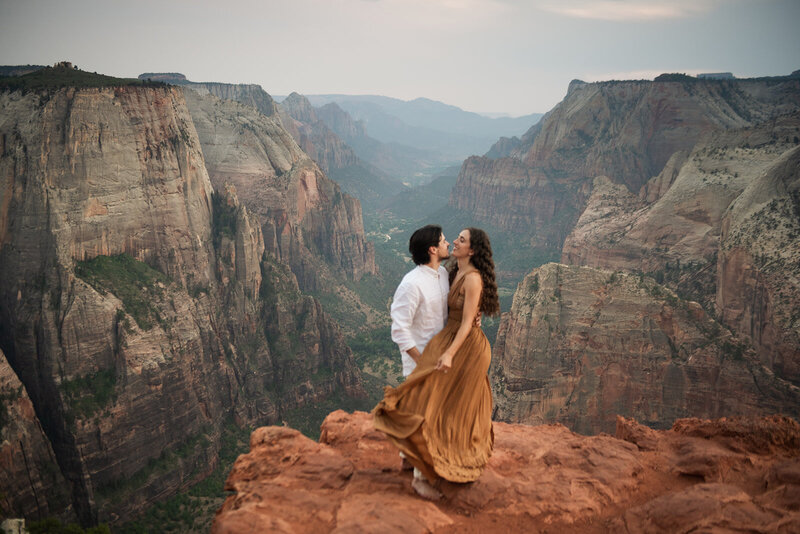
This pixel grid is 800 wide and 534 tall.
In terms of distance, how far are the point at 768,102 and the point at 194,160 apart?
4714 inches

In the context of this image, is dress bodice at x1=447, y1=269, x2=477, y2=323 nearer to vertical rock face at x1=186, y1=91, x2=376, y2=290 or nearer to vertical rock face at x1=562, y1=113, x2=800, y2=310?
vertical rock face at x1=562, y1=113, x2=800, y2=310

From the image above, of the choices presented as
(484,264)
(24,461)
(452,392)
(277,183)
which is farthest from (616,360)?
(277,183)

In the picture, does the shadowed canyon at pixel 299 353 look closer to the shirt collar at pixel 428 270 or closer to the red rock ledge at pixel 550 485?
the red rock ledge at pixel 550 485

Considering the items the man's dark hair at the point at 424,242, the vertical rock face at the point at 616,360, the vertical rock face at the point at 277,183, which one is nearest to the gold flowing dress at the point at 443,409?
the man's dark hair at the point at 424,242

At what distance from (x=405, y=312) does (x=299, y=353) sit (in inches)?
2085

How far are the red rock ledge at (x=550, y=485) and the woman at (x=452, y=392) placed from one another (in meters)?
0.52

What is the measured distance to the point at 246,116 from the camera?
84.4 metres

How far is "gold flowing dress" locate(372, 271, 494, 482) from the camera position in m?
8.41

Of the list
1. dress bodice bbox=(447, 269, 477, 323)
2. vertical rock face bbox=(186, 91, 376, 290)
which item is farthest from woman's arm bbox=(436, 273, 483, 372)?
vertical rock face bbox=(186, 91, 376, 290)

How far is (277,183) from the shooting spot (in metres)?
80.0

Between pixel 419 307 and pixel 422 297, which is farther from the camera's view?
pixel 419 307

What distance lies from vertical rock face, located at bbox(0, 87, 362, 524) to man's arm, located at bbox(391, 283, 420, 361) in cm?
3567

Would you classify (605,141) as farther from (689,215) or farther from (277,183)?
(277,183)

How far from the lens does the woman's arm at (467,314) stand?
27.0ft
